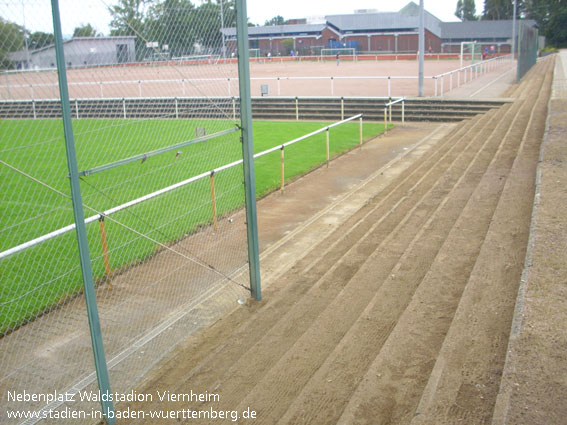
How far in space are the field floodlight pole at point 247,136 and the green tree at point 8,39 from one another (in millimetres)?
2200

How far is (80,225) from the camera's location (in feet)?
12.6

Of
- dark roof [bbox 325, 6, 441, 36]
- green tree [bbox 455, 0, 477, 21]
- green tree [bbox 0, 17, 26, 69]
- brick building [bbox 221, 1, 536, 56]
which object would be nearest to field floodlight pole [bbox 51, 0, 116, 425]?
green tree [bbox 0, 17, 26, 69]

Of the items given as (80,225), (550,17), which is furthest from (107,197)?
(550,17)

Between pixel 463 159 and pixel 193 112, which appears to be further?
pixel 463 159

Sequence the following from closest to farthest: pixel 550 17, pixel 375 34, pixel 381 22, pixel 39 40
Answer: pixel 39 40
pixel 375 34
pixel 381 22
pixel 550 17

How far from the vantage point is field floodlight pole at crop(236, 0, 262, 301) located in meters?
5.50

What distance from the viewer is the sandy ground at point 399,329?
12.0 ft

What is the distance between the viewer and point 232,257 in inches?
264

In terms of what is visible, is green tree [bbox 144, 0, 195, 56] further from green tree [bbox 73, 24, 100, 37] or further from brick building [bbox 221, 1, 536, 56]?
brick building [bbox 221, 1, 536, 56]

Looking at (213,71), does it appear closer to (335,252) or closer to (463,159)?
(335,252)

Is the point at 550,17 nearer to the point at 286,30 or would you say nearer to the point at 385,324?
the point at 286,30

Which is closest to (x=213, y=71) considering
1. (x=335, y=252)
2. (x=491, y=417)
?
(x=335, y=252)

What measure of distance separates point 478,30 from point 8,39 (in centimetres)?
8089

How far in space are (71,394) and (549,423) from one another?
122 inches
